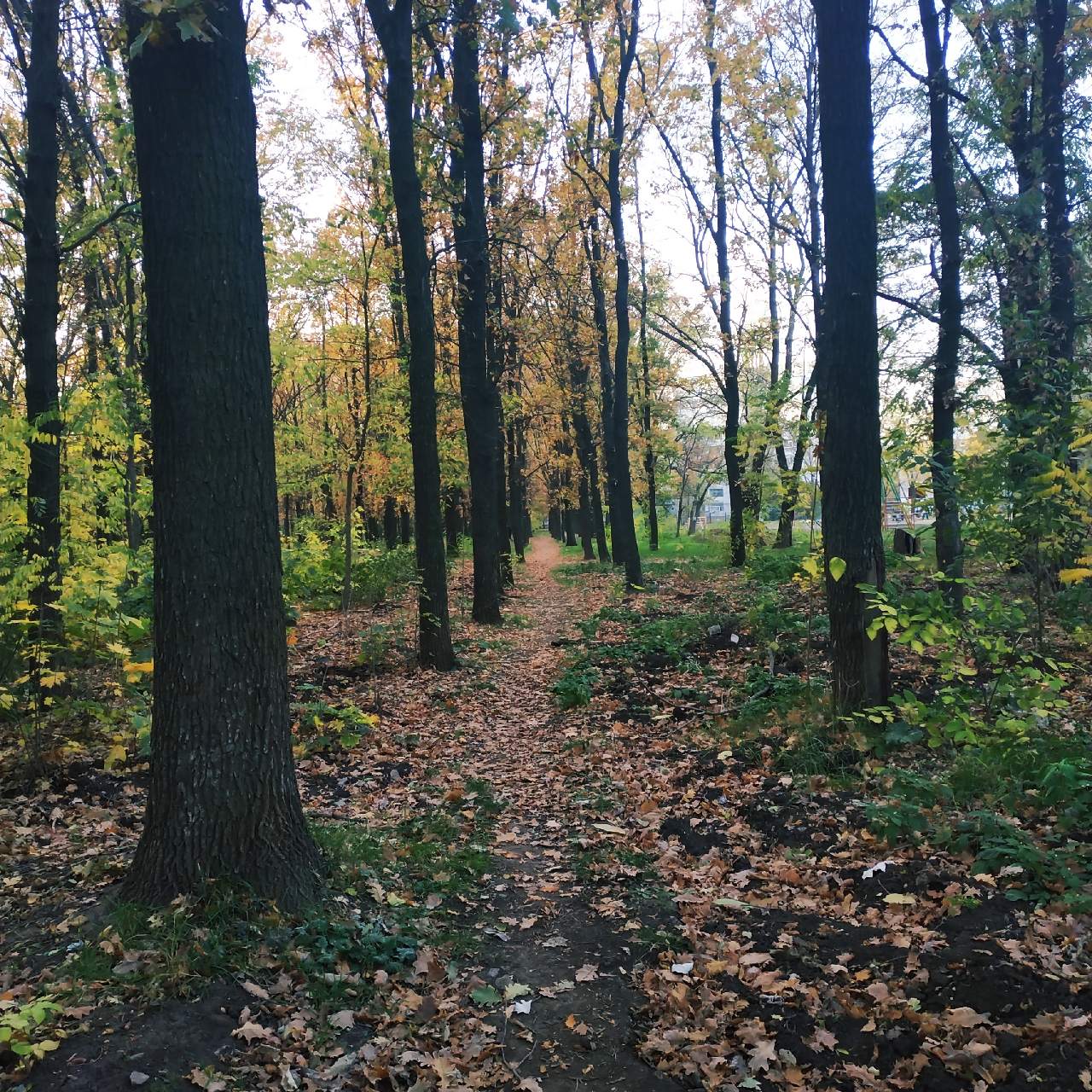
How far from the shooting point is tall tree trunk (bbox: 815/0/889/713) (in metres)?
6.30

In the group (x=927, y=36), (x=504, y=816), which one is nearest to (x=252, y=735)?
(x=504, y=816)

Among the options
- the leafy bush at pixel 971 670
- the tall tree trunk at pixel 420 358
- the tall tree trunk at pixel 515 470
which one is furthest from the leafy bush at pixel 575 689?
the tall tree trunk at pixel 515 470

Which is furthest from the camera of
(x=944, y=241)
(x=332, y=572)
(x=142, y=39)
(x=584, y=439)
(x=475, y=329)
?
(x=584, y=439)

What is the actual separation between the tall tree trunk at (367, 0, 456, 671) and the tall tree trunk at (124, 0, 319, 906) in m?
6.16

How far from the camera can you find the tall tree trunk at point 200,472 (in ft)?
12.7

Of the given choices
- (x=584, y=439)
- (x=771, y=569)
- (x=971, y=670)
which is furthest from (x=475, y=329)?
(x=584, y=439)

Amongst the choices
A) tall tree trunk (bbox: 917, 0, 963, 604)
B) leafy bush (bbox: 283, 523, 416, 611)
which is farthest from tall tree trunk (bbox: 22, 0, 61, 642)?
tall tree trunk (bbox: 917, 0, 963, 604)

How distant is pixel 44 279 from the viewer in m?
7.77

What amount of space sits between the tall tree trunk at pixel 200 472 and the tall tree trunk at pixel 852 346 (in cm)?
465

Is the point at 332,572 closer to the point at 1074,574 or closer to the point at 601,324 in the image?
the point at 601,324

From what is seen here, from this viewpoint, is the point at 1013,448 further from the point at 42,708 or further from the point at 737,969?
the point at 42,708

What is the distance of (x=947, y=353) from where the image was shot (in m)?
9.95

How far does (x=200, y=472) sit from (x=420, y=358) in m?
6.83

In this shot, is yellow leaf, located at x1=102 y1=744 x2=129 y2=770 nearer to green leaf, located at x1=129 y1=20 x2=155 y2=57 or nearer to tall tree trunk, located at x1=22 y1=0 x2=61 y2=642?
tall tree trunk, located at x1=22 y1=0 x2=61 y2=642
